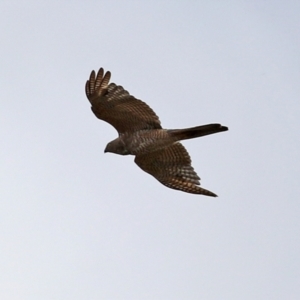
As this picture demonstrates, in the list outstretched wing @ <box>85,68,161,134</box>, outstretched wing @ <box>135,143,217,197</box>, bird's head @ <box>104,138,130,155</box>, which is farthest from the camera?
bird's head @ <box>104,138,130,155</box>

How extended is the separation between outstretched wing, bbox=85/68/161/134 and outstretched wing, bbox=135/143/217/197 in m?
0.71

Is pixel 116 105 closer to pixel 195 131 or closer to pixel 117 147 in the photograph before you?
pixel 117 147

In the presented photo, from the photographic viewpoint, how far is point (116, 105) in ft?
44.9

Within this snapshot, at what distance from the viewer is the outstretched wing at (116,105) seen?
13.5 m

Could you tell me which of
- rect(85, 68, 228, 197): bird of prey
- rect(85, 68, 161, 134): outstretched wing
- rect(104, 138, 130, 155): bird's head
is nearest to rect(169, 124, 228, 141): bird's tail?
rect(85, 68, 228, 197): bird of prey

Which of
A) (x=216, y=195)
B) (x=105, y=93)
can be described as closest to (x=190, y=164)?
(x=216, y=195)

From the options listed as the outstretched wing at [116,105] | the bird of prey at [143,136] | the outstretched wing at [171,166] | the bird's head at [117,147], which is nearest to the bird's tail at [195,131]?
the bird of prey at [143,136]

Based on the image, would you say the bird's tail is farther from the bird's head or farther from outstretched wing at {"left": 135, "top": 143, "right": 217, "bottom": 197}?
the bird's head

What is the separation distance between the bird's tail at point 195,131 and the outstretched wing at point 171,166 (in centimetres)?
59

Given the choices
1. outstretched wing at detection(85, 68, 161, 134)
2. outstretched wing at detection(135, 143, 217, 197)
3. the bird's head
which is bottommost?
outstretched wing at detection(135, 143, 217, 197)

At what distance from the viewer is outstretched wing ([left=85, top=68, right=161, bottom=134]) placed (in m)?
13.5

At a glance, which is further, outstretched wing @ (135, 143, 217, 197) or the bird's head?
the bird's head

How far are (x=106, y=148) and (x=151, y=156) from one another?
140 centimetres

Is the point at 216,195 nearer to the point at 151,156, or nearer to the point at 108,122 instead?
the point at 151,156
